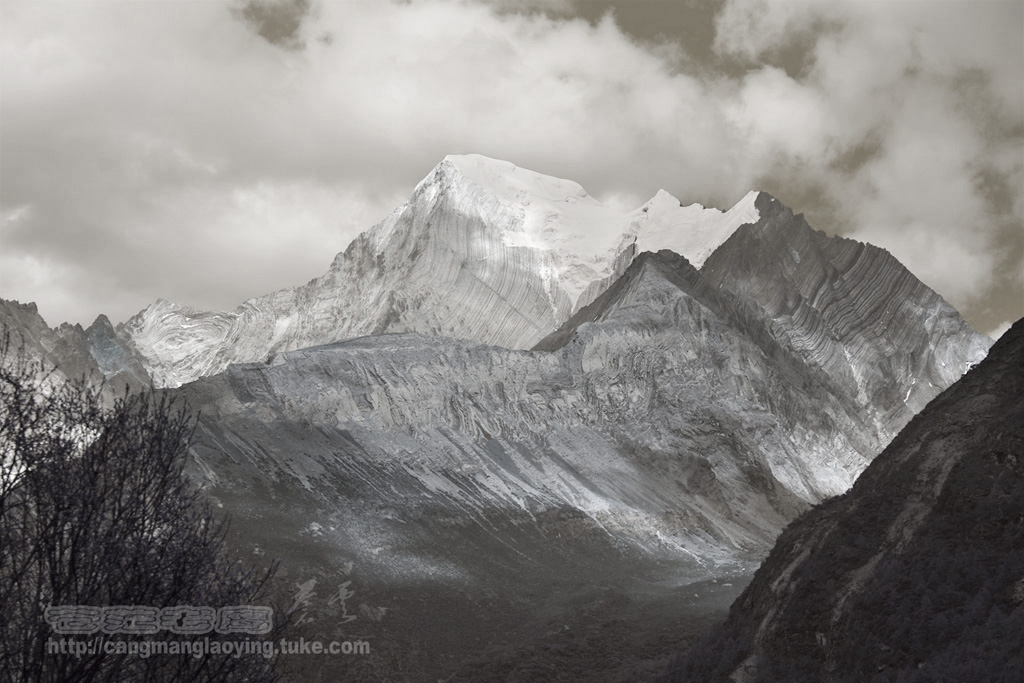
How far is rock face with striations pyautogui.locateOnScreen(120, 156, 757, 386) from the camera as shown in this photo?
131 meters

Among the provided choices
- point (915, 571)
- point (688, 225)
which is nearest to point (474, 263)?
point (688, 225)

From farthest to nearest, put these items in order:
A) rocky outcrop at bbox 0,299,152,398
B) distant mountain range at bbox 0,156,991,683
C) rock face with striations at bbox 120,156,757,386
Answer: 1. rock face with striations at bbox 120,156,757,386
2. rocky outcrop at bbox 0,299,152,398
3. distant mountain range at bbox 0,156,991,683

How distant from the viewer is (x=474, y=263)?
135125 mm

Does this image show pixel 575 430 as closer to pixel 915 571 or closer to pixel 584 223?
pixel 915 571

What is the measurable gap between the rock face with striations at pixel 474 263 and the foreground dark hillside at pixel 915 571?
94190 millimetres

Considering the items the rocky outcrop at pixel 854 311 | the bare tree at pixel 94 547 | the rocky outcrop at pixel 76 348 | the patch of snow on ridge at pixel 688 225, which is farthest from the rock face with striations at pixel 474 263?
the bare tree at pixel 94 547

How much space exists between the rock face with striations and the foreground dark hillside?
309ft

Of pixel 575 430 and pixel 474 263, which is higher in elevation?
pixel 474 263

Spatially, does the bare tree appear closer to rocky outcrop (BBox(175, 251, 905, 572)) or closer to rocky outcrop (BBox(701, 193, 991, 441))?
rocky outcrop (BBox(175, 251, 905, 572))

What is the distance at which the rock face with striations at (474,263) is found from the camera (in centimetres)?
13100

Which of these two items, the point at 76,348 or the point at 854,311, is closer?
the point at 854,311

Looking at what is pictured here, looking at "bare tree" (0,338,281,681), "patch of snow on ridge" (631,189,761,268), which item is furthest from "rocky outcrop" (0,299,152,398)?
"bare tree" (0,338,281,681)

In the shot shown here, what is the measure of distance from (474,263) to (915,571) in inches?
4359

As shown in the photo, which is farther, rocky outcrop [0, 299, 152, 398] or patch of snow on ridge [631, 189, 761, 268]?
patch of snow on ridge [631, 189, 761, 268]
